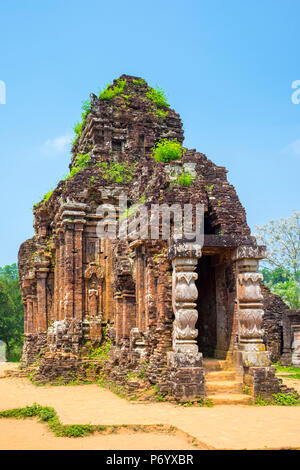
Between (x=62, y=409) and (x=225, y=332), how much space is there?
168 inches

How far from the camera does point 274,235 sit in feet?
128

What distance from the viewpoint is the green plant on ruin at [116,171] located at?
58.7 feet

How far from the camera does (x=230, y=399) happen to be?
1073 cm

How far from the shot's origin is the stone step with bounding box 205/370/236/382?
454 inches

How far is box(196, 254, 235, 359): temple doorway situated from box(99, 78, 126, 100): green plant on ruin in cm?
844

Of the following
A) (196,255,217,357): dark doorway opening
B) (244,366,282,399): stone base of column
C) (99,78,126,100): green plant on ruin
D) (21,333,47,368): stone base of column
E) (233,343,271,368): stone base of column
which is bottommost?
(21,333,47,368): stone base of column

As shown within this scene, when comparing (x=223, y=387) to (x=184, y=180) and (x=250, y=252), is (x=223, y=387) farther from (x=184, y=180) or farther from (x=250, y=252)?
(x=184, y=180)

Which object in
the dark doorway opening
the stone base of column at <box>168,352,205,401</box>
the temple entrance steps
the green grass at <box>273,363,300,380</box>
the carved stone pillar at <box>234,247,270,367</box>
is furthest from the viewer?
the green grass at <box>273,363,300,380</box>

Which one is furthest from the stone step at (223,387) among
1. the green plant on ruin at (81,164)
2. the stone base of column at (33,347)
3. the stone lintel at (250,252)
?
the stone base of column at (33,347)

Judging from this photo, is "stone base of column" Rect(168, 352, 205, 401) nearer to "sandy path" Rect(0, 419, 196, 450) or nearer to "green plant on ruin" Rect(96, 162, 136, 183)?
"sandy path" Rect(0, 419, 196, 450)

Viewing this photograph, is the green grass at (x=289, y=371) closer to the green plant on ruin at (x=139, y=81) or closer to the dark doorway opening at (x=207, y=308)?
the dark doorway opening at (x=207, y=308)

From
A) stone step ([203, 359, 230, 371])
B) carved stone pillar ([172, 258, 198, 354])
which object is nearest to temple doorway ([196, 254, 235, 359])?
stone step ([203, 359, 230, 371])

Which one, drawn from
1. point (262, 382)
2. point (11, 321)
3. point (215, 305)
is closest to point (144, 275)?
point (215, 305)

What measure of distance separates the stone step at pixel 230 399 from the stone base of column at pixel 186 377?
0.90ft
